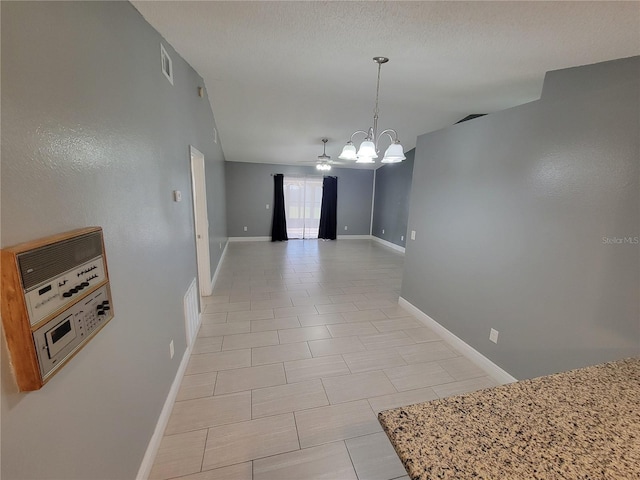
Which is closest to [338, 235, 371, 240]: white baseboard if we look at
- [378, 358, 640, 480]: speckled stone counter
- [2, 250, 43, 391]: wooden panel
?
[378, 358, 640, 480]: speckled stone counter

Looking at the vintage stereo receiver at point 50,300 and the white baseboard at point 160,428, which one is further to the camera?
the white baseboard at point 160,428

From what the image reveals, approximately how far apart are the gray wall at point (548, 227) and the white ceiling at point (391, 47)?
0.34m

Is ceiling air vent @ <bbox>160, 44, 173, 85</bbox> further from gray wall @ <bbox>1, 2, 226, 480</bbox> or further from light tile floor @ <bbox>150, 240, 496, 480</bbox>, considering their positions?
light tile floor @ <bbox>150, 240, 496, 480</bbox>

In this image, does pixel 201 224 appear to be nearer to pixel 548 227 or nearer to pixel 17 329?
pixel 17 329

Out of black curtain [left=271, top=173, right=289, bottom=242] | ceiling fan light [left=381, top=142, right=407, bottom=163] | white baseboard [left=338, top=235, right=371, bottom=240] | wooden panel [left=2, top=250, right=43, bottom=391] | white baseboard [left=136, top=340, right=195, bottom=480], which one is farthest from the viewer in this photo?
white baseboard [left=338, top=235, right=371, bottom=240]

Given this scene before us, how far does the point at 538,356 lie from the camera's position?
1.95m

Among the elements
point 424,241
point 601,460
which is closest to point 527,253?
point 424,241

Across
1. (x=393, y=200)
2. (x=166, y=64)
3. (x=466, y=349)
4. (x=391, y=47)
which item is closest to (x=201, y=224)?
(x=166, y=64)

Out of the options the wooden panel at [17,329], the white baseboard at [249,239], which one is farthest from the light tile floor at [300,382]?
the white baseboard at [249,239]

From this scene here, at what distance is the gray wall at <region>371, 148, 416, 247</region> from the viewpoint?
6.49 metres

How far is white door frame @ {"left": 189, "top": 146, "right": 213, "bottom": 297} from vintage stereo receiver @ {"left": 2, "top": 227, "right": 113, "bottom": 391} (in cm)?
237

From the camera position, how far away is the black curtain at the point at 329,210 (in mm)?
7802

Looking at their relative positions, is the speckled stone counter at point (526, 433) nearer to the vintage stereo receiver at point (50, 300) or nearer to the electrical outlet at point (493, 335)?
the vintage stereo receiver at point (50, 300)

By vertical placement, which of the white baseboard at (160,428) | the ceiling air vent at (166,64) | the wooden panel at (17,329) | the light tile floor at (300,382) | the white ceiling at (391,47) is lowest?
the light tile floor at (300,382)
